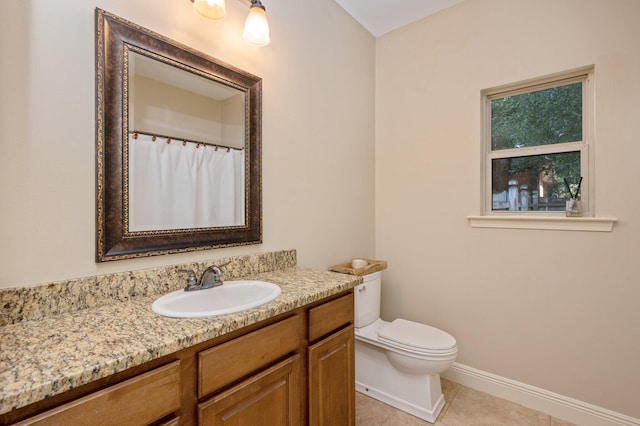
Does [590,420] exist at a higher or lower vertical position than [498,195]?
lower

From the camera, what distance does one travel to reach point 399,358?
1.79 meters

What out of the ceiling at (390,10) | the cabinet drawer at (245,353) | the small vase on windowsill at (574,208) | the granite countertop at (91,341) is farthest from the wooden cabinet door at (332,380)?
the ceiling at (390,10)

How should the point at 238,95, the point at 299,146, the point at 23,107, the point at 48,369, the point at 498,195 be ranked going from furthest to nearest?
the point at 498,195
the point at 299,146
the point at 238,95
the point at 23,107
the point at 48,369

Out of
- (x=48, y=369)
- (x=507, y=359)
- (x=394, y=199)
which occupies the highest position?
(x=394, y=199)

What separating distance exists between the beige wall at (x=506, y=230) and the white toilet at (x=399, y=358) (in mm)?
434

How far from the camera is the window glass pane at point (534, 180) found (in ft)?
6.20

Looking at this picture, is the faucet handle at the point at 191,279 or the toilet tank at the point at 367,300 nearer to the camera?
the faucet handle at the point at 191,279

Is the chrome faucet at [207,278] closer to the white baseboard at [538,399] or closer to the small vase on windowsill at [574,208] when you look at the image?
the white baseboard at [538,399]

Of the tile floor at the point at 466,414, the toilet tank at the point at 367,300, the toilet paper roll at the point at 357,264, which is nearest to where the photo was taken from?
the tile floor at the point at 466,414

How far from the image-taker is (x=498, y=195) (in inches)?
84.0

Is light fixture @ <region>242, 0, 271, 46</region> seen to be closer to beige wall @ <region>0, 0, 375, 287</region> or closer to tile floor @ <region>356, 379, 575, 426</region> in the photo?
beige wall @ <region>0, 0, 375, 287</region>

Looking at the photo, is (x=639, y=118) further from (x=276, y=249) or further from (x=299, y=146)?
(x=276, y=249)

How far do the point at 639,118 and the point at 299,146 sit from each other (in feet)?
6.01

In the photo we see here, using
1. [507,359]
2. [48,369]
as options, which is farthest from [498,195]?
[48,369]
